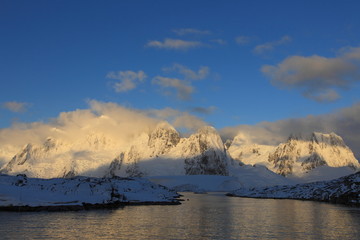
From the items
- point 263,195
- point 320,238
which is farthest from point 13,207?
point 263,195

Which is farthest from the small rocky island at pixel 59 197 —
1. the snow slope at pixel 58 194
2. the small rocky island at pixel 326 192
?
the small rocky island at pixel 326 192

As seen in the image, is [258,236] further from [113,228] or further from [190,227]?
[113,228]

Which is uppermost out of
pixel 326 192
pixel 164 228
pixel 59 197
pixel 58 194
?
pixel 326 192

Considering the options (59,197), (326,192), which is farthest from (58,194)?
(326,192)

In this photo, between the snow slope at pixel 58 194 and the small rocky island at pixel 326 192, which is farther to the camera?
the small rocky island at pixel 326 192

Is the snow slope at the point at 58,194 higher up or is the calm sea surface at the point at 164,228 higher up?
the snow slope at the point at 58,194

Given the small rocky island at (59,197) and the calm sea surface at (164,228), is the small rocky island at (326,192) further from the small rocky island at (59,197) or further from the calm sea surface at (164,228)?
the calm sea surface at (164,228)

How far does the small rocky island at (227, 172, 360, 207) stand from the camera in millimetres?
99625

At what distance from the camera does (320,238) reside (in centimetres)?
3800

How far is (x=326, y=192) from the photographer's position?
383 feet

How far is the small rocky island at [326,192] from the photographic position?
327ft

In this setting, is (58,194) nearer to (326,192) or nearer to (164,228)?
(164,228)

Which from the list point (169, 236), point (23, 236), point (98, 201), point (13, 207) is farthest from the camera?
point (98, 201)

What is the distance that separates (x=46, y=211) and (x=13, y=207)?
4.50 meters
